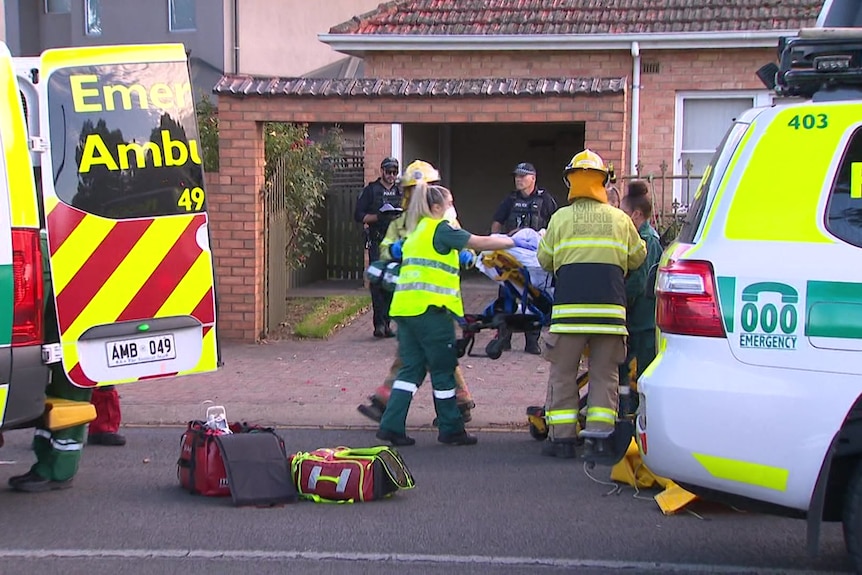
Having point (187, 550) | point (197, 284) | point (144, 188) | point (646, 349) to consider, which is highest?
point (144, 188)

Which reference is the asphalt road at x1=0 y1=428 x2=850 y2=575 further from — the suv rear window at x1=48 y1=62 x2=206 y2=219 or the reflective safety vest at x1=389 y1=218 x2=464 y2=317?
the suv rear window at x1=48 y1=62 x2=206 y2=219

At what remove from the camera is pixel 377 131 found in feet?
Answer: 50.7

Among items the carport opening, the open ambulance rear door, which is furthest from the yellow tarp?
the carport opening

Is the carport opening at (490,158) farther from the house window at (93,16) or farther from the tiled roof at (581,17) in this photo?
the house window at (93,16)

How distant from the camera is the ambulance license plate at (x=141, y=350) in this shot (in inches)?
229

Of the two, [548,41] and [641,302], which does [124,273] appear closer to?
[641,302]

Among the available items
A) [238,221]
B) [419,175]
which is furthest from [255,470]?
[238,221]

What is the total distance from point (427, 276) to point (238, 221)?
14.7 feet

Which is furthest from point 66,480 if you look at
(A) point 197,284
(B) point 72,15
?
(B) point 72,15

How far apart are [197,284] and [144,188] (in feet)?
1.96

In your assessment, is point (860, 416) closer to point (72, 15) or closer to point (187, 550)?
point (187, 550)

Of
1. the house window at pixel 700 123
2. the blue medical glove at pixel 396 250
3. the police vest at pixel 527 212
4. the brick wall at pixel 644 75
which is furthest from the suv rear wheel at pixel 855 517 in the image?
the house window at pixel 700 123

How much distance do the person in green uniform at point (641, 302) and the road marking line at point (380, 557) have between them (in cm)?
229

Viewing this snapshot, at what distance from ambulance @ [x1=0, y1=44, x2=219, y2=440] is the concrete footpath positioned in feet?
7.98
